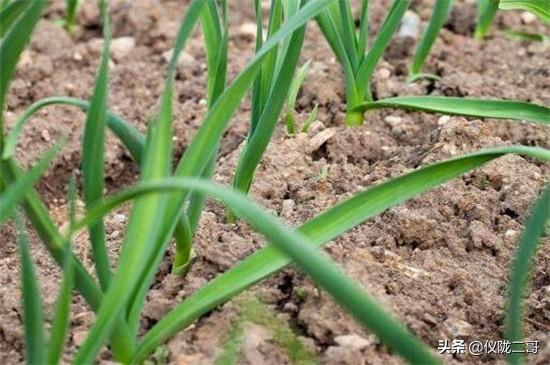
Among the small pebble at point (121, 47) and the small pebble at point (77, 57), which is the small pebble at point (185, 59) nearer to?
the small pebble at point (121, 47)

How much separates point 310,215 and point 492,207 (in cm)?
34

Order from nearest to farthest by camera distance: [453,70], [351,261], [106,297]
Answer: [106,297]
[351,261]
[453,70]

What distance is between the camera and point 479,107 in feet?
5.94

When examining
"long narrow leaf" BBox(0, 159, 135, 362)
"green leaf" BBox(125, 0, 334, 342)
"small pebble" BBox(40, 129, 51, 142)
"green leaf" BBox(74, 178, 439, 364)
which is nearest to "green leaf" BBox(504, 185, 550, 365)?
"green leaf" BBox(74, 178, 439, 364)

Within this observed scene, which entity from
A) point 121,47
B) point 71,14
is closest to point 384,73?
point 121,47

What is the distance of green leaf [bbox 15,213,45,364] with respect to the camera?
4.09ft

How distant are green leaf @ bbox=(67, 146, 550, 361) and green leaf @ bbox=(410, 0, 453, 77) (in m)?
0.80

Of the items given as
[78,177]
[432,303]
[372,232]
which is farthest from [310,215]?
[78,177]

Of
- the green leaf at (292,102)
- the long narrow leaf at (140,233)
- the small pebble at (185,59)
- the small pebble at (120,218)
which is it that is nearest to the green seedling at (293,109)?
the green leaf at (292,102)

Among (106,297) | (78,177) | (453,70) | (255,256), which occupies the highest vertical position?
(453,70)

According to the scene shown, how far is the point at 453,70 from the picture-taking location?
2395 millimetres

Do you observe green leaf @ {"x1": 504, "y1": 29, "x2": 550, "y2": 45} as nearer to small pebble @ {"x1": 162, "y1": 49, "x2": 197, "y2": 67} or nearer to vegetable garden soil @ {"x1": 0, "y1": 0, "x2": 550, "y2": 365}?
vegetable garden soil @ {"x1": 0, "y1": 0, "x2": 550, "y2": 365}

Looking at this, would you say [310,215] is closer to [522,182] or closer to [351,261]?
[351,261]

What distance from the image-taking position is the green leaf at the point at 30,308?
4.09 feet
